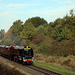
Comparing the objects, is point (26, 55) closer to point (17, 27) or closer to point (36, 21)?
point (36, 21)

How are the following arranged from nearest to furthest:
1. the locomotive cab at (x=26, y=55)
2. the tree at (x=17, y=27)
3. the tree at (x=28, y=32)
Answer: the locomotive cab at (x=26, y=55), the tree at (x=28, y=32), the tree at (x=17, y=27)

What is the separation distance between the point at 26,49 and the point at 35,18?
52858 millimetres

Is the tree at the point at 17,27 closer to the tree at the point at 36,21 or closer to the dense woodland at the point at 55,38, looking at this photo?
the tree at the point at 36,21

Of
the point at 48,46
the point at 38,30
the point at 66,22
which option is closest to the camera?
the point at 48,46

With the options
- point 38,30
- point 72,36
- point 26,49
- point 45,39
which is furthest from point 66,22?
point 26,49

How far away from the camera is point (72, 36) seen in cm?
4091

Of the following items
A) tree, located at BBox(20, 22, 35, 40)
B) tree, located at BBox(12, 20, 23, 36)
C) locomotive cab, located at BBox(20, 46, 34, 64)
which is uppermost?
tree, located at BBox(12, 20, 23, 36)

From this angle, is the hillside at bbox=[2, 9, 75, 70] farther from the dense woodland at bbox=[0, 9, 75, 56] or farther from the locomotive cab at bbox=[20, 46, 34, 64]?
the locomotive cab at bbox=[20, 46, 34, 64]

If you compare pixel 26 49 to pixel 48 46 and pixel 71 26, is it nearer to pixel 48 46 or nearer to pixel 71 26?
pixel 48 46

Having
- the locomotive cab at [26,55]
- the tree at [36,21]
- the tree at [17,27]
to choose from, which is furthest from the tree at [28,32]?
the locomotive cab at [26,55]

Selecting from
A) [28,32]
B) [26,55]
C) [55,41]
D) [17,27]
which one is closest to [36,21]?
[17,27]

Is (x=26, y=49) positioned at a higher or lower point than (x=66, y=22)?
lower

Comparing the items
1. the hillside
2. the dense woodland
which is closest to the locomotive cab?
the hillside

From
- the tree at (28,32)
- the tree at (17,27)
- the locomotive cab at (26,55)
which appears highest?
the tree at (17,27)
